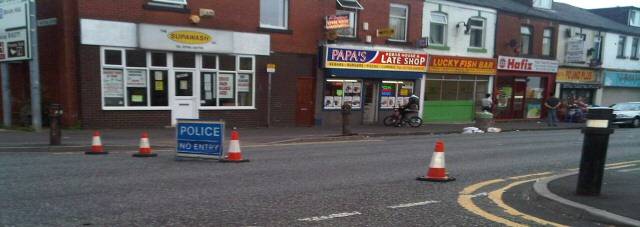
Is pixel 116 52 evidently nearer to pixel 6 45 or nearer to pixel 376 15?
pixel 6 45

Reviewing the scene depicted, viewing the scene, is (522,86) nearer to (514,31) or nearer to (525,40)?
(525,40)

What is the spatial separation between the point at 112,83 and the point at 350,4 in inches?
385

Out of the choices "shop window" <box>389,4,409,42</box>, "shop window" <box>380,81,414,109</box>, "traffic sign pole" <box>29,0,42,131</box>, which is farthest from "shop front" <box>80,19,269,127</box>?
"shop window" <box>389,4,409,42</box>

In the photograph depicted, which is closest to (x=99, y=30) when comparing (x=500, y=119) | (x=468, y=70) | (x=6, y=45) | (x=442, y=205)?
(x=6, y=45)

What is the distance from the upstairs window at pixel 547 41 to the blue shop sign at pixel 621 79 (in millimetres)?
6081

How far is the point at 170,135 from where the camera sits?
14383mm

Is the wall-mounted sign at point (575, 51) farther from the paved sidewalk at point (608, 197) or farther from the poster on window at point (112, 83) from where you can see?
the poster on window at point (112, 83)

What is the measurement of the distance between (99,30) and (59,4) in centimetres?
144

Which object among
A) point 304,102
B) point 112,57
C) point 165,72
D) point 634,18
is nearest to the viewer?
point 112,57

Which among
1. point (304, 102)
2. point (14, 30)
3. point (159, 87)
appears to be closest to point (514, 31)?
point (304, 102)

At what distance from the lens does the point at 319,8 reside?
61.9 ft

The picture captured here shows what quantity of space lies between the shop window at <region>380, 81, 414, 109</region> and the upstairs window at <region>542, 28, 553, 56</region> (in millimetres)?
10007

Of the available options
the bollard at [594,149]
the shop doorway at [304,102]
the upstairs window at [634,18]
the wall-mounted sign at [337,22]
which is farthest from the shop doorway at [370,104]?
the upstairs window at [634,18]

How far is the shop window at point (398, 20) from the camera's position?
21.1m
